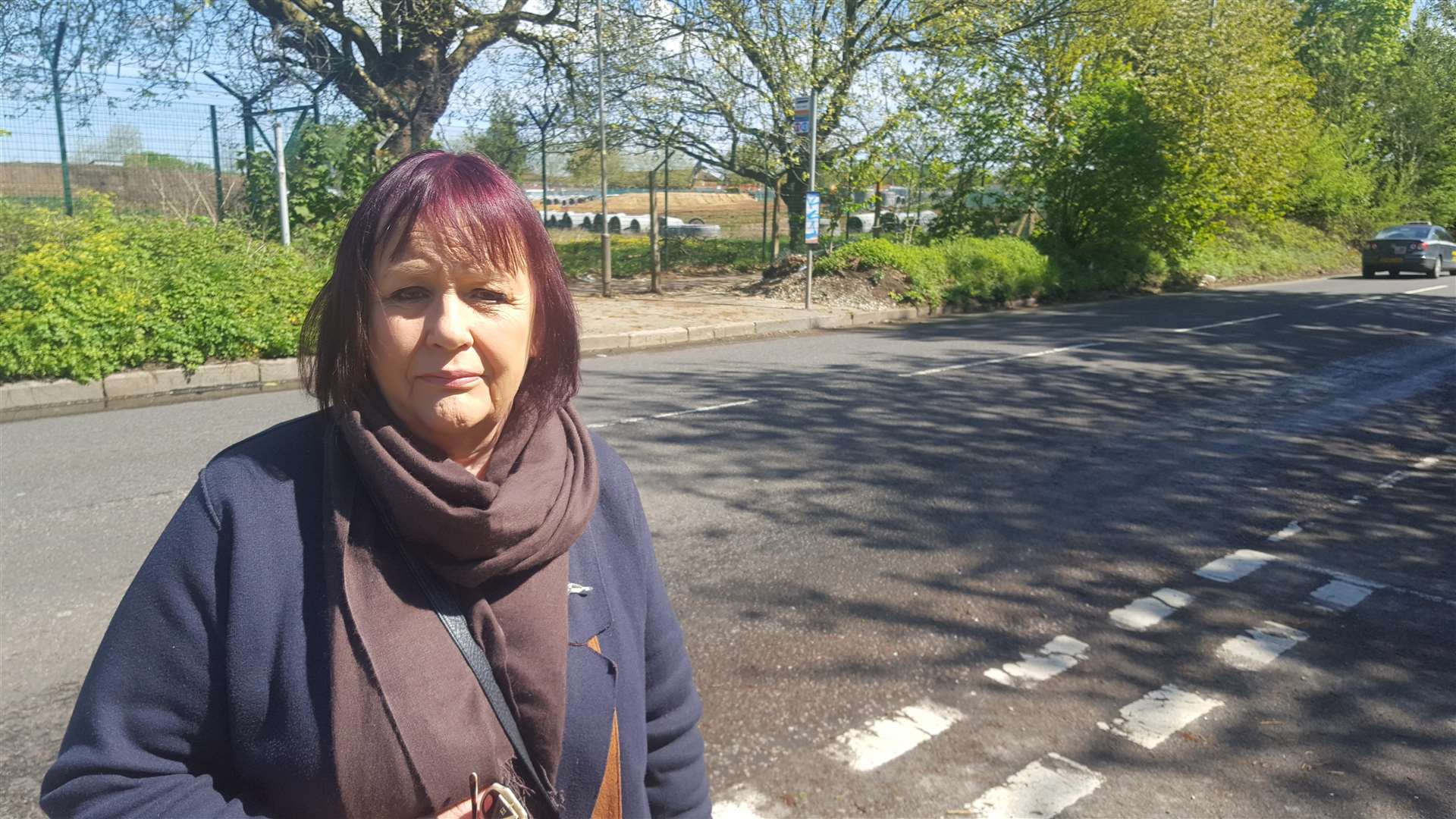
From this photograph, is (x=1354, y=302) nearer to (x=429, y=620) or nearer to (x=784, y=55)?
(x=784, y=55)

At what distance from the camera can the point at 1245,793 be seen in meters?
3.34

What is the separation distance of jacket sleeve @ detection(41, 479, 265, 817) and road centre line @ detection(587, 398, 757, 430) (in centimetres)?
655

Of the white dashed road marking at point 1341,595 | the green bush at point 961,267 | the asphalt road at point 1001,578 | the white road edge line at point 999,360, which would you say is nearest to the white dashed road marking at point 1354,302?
the green bush at point 961,267

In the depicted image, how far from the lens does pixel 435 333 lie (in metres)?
1.59

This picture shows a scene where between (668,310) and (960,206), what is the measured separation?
8.53m

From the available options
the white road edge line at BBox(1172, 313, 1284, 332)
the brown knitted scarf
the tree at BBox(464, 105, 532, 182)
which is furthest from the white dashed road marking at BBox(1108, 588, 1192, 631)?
the tree at BBox(464, 105, 532, 182)

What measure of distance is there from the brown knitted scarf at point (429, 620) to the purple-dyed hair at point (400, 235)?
0.09 meters

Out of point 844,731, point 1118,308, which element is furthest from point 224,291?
point 1118,308

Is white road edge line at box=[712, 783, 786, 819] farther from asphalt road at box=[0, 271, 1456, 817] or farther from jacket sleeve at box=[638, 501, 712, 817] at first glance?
jacket sleeve at box=[638, 501, 712, 817]

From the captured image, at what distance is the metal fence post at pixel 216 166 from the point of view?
15.1 metres

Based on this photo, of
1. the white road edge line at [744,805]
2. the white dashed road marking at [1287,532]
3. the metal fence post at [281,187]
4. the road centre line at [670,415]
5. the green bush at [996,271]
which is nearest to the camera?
the white road edge line at [744,805]

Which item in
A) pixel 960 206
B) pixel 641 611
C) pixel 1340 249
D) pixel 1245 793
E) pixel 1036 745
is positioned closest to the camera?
pixel 641 611

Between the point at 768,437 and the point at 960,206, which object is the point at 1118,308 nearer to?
the point at 960,206

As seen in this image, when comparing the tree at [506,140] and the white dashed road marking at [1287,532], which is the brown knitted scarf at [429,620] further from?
the tree at [506,140]
